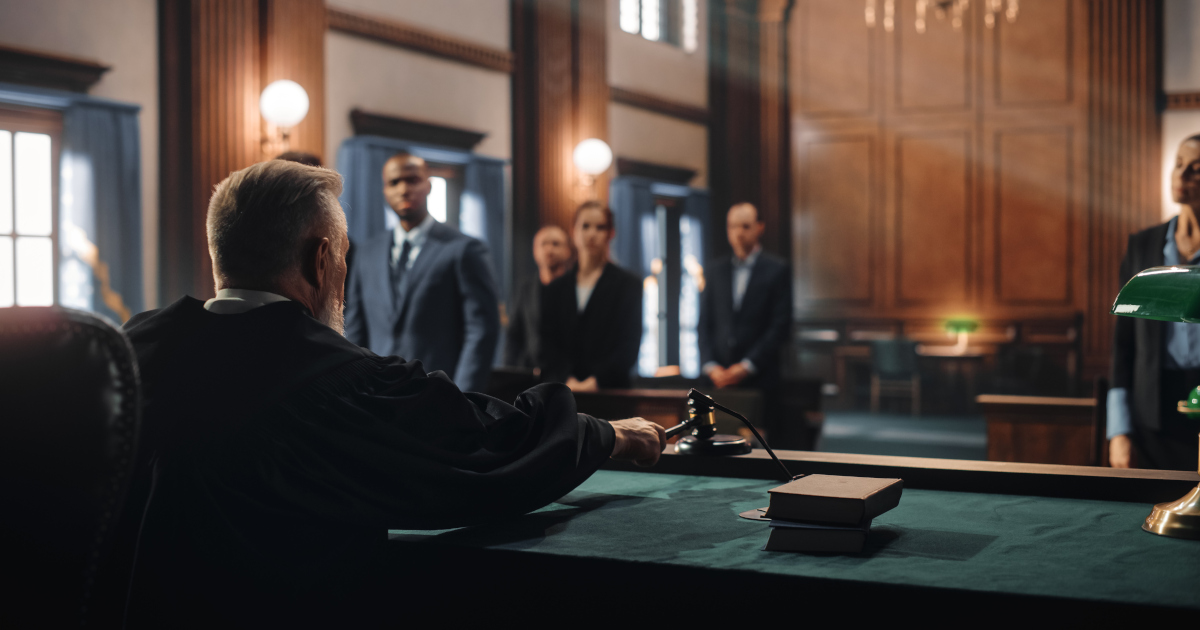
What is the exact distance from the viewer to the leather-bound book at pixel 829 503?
1.43m

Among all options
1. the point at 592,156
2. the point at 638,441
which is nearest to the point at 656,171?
the point at 592,156

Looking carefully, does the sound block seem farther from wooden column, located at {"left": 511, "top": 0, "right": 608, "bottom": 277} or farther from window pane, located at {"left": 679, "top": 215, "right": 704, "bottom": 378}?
window pane, located at {"left": 679, "top": 215, "right": 704, "bottom": 378}

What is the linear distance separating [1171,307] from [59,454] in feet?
4.81

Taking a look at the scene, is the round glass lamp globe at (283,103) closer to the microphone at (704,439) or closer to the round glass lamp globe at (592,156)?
the round glass lamp globe at (592,156)

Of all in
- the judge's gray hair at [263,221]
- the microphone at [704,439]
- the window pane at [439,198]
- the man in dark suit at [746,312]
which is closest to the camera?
the judge's gray hair at [263,221]

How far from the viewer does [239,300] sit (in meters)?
1.51

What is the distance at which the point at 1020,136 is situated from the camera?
10953mm

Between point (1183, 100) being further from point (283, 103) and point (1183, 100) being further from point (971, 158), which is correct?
point (283, 103)

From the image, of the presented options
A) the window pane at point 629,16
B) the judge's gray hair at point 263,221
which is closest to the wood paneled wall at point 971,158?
the window pane at point 629,16

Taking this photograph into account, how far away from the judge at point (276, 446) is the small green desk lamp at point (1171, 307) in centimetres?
96

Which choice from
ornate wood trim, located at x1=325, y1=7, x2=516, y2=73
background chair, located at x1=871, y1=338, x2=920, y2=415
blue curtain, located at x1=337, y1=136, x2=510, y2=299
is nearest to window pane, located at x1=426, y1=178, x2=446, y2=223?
blue curtain, located at x1=337, y1=136, x2=510, y2=299

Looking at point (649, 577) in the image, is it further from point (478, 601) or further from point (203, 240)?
point (203, 240)

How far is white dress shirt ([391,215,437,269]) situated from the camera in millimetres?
3709

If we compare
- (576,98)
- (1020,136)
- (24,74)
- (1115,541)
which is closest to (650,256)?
(576,98)
